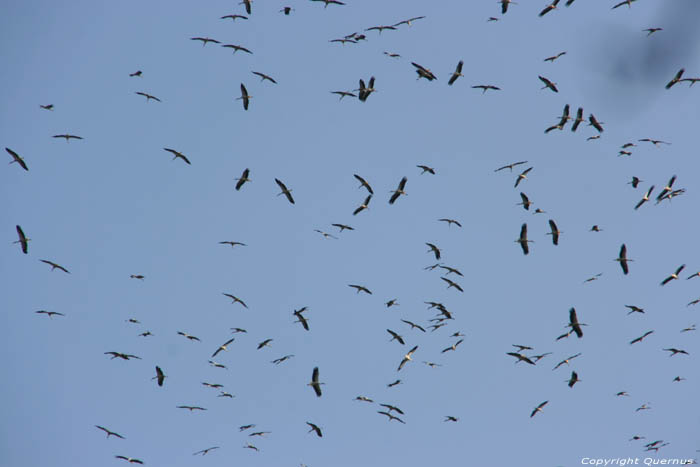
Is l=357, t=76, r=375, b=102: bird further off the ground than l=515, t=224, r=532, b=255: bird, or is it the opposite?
l=357, t=76, r=375, b=102: bird

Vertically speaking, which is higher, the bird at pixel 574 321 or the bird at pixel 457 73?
the bird at pixel 457 73

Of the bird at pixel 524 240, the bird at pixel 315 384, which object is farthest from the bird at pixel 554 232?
the bird at pixel 315 384

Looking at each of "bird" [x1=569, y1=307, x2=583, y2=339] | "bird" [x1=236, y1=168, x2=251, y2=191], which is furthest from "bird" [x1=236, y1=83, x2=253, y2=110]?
"bird" [x1=569, y1=307, x2=583, y2=339]

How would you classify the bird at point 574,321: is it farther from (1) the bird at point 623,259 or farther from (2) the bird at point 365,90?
(2) the bird at point 365,90

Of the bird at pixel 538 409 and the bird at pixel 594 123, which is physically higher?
the bird at pixel 594 123

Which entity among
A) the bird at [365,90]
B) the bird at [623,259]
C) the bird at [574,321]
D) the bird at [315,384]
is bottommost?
the bird at [315,384]

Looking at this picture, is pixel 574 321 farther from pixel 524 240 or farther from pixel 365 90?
pixel 365 90

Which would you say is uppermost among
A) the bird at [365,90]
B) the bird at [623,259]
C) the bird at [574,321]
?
the bird at [365,90]

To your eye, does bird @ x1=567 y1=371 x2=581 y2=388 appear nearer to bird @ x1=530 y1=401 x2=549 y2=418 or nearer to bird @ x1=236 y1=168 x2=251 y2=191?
bird @ x1=530 y1=401 x2=549 y2=418

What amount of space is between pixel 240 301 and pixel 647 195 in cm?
2638

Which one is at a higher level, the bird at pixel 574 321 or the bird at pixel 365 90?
the bird at pixel 365 90

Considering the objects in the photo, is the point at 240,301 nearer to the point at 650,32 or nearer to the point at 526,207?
the point at 526,207

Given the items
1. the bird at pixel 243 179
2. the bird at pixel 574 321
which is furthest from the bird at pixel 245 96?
the bird at pixel 574 321

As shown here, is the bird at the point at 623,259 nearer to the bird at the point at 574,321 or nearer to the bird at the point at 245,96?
the bird at the point at 574,321
